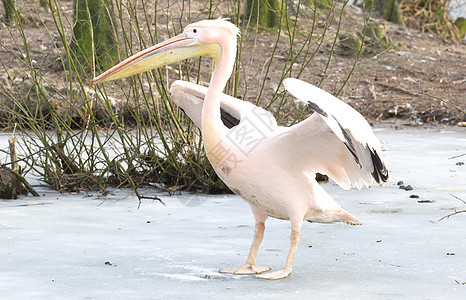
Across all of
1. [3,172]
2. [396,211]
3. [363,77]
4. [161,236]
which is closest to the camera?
[161,236]

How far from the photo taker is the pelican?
2.89 metres

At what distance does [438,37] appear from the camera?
1184 centimetres

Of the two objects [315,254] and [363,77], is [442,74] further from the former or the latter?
[315,254]

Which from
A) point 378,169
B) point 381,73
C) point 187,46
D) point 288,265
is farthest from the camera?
point 381,73

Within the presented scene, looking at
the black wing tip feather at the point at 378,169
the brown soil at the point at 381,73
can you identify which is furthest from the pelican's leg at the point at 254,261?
the brown soil at the point at 381,73

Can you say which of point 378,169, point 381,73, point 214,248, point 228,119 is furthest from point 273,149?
point 381,73

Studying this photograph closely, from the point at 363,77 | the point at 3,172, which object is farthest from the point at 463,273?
the point at 363,77

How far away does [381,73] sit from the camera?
30.7 ft

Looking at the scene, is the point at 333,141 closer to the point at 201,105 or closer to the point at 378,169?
the point at 378,169

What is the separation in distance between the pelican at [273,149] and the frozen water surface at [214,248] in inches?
8.7

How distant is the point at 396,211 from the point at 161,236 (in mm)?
1395

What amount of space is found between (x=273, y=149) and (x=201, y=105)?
1.96 ft

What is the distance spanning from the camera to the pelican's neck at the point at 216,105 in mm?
3041

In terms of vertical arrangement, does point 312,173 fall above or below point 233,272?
above
